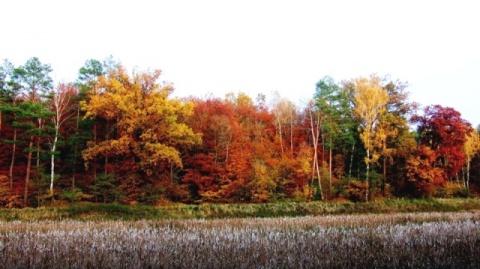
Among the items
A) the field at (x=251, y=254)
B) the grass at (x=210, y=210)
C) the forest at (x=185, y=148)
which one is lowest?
the grass at (x=210, y=210)

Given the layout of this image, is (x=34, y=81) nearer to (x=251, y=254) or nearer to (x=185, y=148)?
(x=185, y=148)

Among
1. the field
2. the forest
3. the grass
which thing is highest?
the forest

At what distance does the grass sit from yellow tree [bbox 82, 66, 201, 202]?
32.3 ft

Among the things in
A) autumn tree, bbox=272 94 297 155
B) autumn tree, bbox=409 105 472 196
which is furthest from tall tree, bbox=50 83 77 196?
autumn tree, bbox=409 105 472 196

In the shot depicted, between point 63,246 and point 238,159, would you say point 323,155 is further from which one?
point 63,246

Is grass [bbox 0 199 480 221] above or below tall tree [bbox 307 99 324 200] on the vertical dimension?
below

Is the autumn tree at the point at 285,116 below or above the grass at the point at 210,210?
above

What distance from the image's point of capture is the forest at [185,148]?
126 ft

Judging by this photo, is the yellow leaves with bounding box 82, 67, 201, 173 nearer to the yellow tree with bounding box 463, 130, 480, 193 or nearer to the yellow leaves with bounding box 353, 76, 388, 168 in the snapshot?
the yellow leaves with bounding box 353, 76, 388, 168

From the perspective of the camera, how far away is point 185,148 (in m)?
44.2

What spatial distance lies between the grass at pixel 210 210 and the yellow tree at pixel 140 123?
9.84 meters

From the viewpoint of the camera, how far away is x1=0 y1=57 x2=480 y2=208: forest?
38.4 m

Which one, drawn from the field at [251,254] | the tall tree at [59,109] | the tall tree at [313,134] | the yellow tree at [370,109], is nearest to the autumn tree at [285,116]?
the tall tree at [313,134]

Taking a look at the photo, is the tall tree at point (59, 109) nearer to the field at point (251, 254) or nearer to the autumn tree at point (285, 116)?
the autumn tree at point (285, 116)
